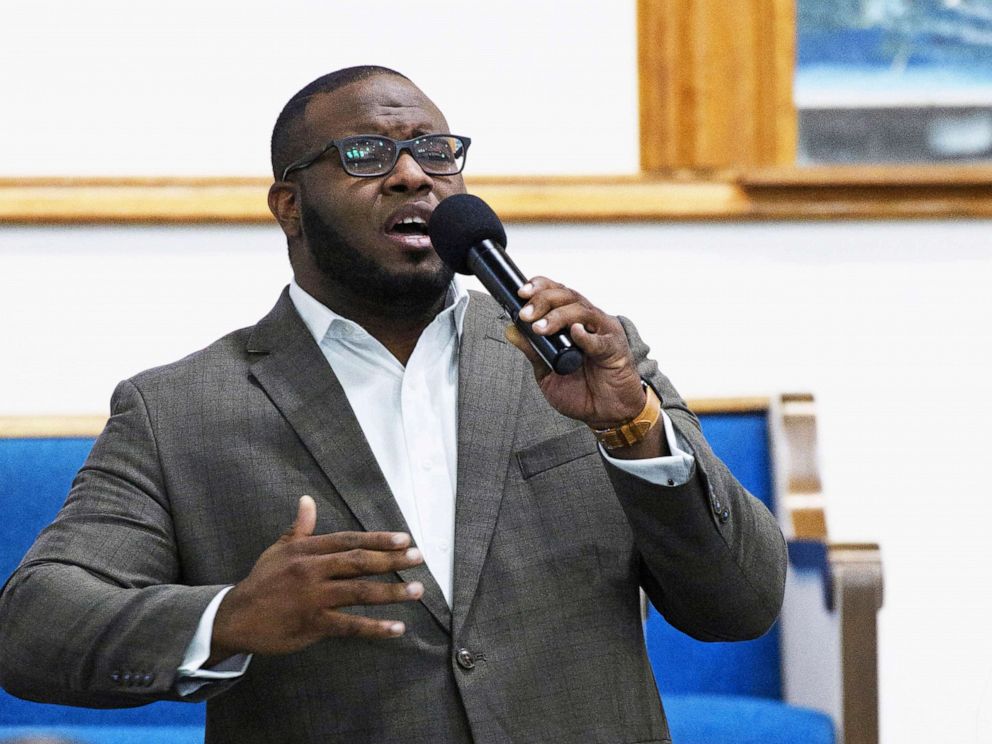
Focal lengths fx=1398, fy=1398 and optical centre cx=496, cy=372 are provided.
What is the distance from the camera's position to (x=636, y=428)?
1.38 m

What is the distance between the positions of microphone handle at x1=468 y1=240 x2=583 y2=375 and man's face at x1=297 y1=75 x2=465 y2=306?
29 centimetres

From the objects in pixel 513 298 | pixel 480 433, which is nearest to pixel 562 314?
pixel 513 298

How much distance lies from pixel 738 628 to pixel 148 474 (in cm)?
68

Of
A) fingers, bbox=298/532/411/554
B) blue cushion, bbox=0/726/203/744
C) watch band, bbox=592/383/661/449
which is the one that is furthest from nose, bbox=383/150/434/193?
blue cushion, bbox=0/726/203/744

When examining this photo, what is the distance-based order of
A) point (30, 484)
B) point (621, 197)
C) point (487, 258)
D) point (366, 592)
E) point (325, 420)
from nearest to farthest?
point (366, 592) → point (487, 258) → point (325, 420) → point (30, 484) → point (621, 197)

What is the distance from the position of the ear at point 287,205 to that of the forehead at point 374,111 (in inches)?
3.5

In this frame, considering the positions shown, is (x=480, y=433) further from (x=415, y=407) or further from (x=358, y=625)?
(x=358, y=625)

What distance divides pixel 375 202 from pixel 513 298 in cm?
43

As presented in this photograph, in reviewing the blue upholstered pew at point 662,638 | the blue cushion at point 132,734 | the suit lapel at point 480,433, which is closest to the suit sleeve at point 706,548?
the suit lapel at point 480,433

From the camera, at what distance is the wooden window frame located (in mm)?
2580

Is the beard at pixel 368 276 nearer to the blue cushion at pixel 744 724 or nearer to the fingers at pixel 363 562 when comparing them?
the fingers at pixel 363 562

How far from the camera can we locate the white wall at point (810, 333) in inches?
102

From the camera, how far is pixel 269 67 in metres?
2.64

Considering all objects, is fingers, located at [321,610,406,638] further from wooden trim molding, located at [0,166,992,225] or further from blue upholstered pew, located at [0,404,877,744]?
wooden trim molding, located at [0,166,992,225]
